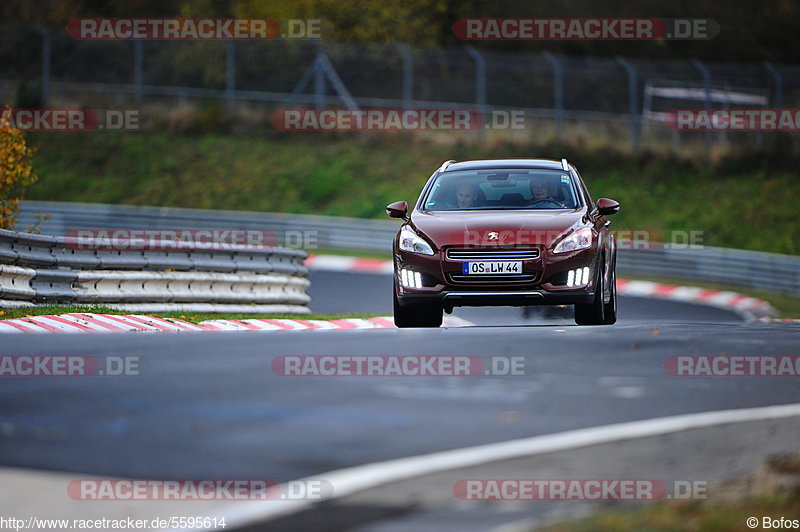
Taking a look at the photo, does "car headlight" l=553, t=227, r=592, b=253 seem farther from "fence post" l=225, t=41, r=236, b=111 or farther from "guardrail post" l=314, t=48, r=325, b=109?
"fence post" l=225, t=41, r=236, b=111

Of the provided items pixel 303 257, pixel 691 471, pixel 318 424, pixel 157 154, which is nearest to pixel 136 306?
pixel 303 257

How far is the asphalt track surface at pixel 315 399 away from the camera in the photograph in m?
6.88

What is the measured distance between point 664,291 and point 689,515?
22.5 meters

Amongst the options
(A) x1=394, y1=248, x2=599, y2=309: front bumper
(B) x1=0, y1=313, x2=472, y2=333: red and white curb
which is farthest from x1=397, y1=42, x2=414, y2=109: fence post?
(A) x1=394, y1=248, x2=599, y2=309: front bumper

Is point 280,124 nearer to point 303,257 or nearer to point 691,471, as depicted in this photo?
point 303,257

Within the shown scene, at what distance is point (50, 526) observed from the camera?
18.2 feet

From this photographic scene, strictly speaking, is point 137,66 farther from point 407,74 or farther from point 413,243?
point 413,243

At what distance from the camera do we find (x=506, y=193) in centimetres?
1462

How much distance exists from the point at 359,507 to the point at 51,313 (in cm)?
984

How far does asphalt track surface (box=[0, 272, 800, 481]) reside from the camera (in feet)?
22.6

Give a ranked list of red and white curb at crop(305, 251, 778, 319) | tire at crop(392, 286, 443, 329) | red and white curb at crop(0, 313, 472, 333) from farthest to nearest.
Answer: red and white curb at crop(305, 251, 778, 319) → tire at crop(392, 286, 443, 329) → red and white curb at crop(0, 313, 472, 333)

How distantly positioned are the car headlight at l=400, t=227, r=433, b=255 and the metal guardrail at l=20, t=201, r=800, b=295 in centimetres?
1584

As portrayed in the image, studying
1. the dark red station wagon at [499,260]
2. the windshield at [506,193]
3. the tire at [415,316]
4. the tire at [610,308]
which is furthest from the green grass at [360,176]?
the tire at [415,316]

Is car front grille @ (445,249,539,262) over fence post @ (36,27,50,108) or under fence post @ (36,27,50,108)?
under
